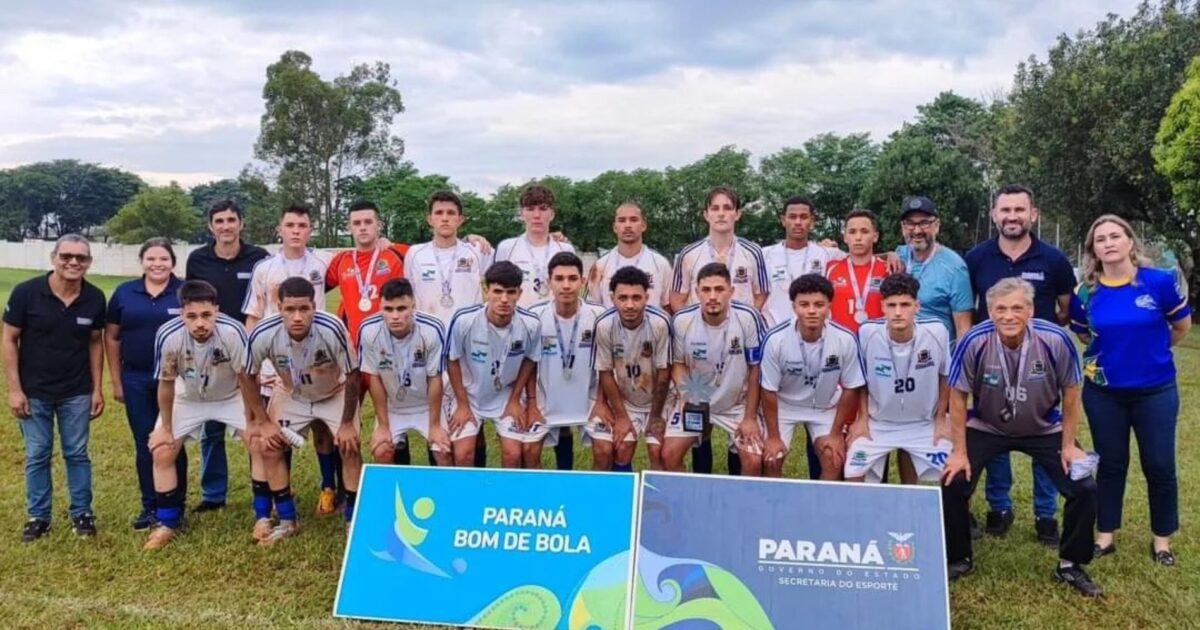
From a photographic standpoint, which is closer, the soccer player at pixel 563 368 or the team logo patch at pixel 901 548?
the team logo patch at pixel 901 548

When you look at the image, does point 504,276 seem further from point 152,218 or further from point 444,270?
point 152,218

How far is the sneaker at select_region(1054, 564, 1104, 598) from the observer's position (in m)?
4.25

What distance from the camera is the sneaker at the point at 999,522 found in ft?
17.1

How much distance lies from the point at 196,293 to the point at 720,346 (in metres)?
3.16

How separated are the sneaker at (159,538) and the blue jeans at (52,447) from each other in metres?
0.57

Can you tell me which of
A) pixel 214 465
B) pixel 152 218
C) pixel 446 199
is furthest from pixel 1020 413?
pixel 152 218

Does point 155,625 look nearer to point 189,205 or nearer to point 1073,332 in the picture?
point 1073,332

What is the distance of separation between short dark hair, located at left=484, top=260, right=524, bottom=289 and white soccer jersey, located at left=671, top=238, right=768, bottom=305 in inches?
56.6

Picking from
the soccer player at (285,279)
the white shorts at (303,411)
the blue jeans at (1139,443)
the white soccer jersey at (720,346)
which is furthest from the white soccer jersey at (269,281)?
the blue jeans at (1139,443)

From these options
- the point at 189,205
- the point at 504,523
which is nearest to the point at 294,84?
the point at 189,205

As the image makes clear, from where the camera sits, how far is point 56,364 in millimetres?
5027

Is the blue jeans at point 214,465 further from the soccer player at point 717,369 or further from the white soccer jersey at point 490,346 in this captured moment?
the soccer player at point 717,369

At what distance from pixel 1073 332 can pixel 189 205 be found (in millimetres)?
60763

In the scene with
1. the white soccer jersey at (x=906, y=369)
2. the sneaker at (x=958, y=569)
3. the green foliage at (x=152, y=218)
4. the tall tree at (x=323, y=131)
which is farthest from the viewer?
the green foliage at (x=152, y=218)
